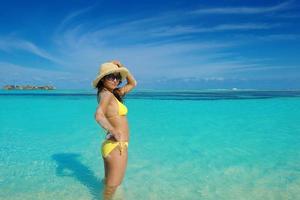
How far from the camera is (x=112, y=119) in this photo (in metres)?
3.90

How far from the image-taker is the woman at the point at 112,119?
3.75m

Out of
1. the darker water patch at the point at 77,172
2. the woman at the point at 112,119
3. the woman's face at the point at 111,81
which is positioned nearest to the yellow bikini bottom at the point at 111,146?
the woman at the point at 112,119

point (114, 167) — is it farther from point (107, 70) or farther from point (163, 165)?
point (163, 165)

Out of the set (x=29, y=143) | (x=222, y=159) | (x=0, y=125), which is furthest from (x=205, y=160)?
(x=0, y=125)

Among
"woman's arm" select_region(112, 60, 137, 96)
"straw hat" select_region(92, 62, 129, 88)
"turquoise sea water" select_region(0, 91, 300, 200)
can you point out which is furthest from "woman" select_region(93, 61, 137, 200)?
"turquoise sea water" select_region(0, 91, 300, 200)

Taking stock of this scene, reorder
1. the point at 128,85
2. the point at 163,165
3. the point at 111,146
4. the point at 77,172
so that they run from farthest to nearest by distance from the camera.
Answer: the point at 163,165 → the point at 77,172 → the point at 128,85 → the point at 111,146

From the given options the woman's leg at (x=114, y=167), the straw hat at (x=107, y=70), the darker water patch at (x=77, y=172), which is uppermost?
the straw hat at (x=107, y=70)

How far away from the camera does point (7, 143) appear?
9.06m

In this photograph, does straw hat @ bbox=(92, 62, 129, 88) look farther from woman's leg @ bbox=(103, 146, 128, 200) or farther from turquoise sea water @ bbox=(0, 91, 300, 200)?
turquoise sea water @ bbox=(0, 91, 300, 200)

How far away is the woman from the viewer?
375 cm

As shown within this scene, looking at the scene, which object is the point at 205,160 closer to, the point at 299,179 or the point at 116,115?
the point at 299,179

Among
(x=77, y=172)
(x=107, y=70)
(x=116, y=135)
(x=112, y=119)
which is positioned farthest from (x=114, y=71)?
(x=77, y=172)

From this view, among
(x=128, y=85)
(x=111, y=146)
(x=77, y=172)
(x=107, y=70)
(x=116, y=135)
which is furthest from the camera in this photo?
(x=77, y=172)

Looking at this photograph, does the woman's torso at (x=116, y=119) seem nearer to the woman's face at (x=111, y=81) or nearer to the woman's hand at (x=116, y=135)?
the woman's hand at (x=116, y=135)
